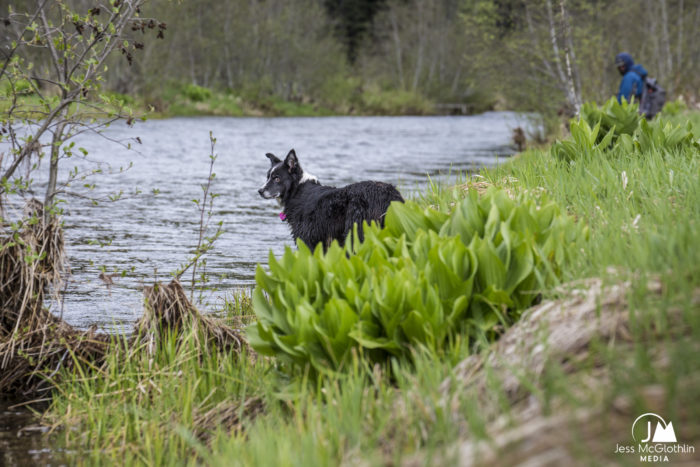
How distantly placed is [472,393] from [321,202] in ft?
16.1

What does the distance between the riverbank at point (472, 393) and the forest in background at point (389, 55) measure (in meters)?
14.0

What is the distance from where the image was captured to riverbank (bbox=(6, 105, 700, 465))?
2.49m

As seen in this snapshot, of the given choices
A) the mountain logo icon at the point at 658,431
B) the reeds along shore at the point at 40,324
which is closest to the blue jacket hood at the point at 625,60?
the reeds along shore at the point at 40,324

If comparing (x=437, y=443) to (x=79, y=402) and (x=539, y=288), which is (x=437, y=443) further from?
(x=79, y=402)

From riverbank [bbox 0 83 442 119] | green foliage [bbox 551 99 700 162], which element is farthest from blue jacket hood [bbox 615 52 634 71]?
riverbank [bbox 0 83 442 119]

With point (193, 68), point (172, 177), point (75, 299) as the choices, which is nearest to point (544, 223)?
point (75, 299)

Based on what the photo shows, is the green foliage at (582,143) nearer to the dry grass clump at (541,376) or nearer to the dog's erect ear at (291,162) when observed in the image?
the dog's erect ear at (291,162)

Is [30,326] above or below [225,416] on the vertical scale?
above

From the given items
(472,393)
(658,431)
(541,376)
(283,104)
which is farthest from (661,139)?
(283,104)

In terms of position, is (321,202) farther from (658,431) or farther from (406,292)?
(658,431)

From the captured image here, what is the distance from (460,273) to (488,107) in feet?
210

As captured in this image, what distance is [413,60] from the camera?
6619cm

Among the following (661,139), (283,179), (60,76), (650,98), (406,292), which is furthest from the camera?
(650,98)

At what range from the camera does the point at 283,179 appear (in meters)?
8.26
